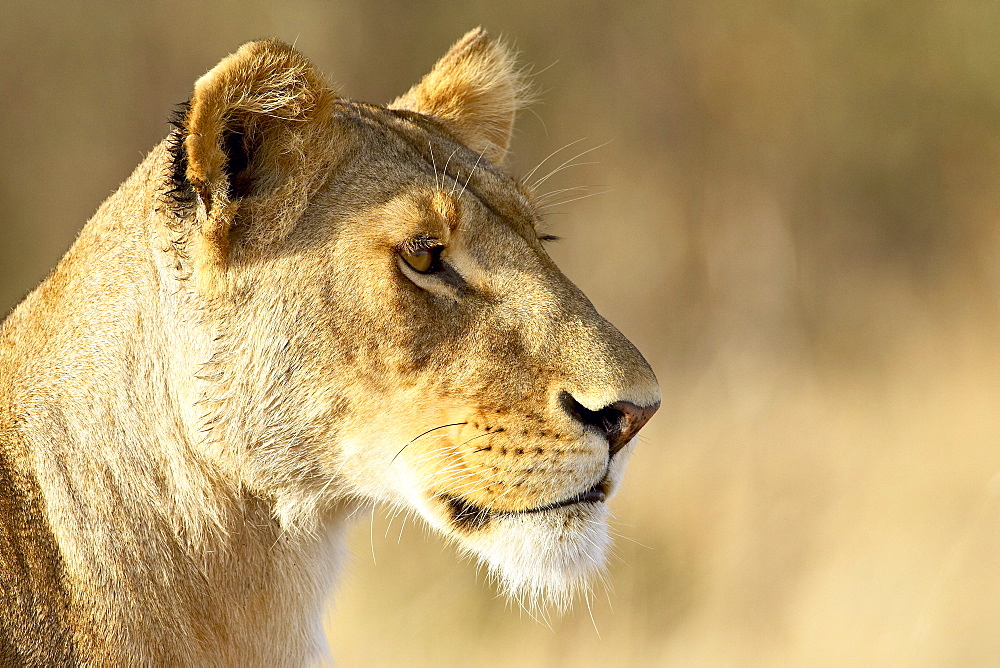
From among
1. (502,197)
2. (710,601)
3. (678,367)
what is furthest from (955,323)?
(502,197)

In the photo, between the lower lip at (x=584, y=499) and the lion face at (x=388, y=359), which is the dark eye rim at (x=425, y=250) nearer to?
the lion face at (x=388, y=359)

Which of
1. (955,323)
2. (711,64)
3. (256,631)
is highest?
(711,64)

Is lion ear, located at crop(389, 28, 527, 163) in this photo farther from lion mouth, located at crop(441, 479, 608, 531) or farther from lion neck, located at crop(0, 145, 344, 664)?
lion mouth, located at crop(441, 479, 608, 531)

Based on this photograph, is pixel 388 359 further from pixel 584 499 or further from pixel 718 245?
pixel 718 245

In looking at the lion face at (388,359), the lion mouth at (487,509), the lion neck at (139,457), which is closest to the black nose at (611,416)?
the lion face at (388,359)

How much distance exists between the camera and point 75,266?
278 cm

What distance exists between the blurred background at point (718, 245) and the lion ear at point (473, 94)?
3439 mm

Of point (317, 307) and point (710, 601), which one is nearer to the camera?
point (317, 307)

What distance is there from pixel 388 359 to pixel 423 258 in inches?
10.4

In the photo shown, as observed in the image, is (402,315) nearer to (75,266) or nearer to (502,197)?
(502,197)

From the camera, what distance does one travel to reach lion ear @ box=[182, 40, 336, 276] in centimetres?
252

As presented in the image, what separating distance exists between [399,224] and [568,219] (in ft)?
21.2

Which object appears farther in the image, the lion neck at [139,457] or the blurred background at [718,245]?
the blurred background at [718,245]

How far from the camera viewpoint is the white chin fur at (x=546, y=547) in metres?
2.66
